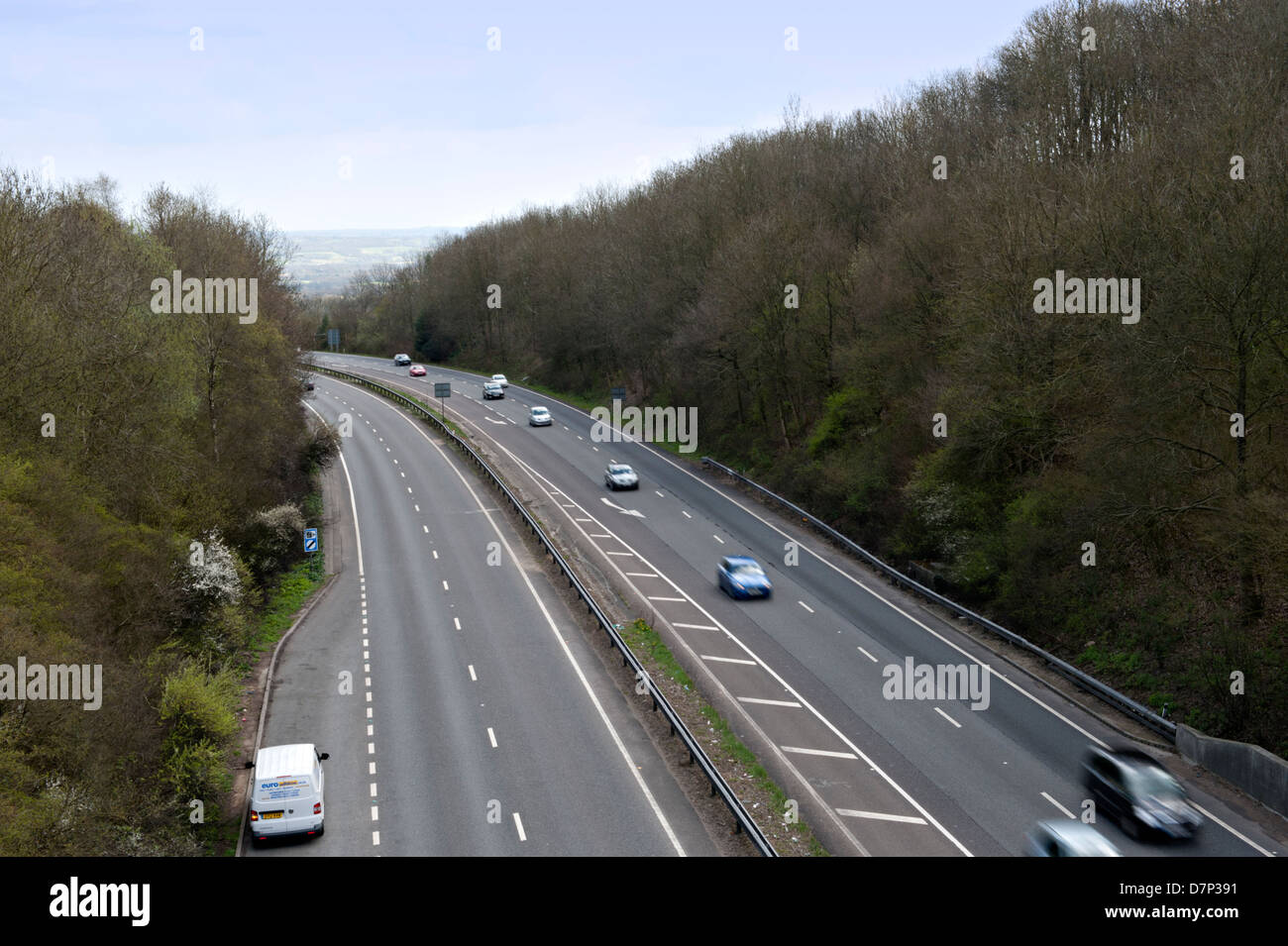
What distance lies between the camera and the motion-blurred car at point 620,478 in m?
49.3

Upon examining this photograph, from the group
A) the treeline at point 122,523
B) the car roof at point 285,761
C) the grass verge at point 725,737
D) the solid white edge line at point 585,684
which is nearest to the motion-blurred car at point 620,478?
the solid white edge line at point 585,684

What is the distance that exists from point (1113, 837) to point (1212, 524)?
9.03 metres

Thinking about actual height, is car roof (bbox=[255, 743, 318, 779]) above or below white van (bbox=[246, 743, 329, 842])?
above

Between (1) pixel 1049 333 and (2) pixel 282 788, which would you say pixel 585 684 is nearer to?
(2) pixel 282 788

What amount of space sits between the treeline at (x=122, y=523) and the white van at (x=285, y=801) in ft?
4.09

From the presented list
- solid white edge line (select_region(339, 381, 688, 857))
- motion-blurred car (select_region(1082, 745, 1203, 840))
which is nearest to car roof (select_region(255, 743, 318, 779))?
solid white edge line (select_region(339, 381, 688, 857))

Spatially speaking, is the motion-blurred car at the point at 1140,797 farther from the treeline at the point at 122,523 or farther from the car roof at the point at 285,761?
the treeline at the point at 122,523

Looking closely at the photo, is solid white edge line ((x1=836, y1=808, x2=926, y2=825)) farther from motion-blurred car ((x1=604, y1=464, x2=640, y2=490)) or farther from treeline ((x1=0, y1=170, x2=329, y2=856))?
motion-blurred car ((x1=604, y1=464, x2=640, y2=490))

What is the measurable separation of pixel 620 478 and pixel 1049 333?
23.1 meters

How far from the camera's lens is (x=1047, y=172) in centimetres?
3669

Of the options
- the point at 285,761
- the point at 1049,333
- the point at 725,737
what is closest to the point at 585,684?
the point at 725,737

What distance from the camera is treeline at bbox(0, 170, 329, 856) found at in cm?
1736

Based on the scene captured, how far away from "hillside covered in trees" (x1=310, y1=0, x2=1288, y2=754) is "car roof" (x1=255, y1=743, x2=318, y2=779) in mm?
19972
